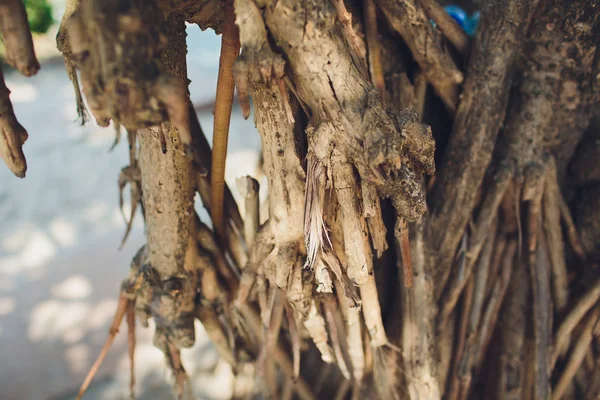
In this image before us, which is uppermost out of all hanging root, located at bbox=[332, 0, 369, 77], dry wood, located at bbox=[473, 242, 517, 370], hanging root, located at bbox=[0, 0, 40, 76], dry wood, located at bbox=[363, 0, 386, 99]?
dry wood, located at bbox=[363, 0, 386, 99]

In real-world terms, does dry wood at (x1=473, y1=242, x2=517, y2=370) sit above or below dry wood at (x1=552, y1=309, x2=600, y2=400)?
above

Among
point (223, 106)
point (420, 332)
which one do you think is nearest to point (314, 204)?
point (223, 106)

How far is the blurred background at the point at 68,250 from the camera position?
1.99 m

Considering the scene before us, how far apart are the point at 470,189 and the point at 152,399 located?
146 cm

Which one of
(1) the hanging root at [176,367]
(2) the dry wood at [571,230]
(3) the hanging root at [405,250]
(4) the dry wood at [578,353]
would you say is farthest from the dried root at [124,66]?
(4) the dry wood at [578,353]

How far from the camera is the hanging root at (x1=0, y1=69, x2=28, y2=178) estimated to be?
84cm

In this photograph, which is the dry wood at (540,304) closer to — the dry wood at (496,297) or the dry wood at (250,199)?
the dry wood at (496,297)

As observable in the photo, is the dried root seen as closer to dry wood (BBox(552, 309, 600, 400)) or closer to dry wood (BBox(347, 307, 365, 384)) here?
dry wood (BBox(347, 307, 365, 384))

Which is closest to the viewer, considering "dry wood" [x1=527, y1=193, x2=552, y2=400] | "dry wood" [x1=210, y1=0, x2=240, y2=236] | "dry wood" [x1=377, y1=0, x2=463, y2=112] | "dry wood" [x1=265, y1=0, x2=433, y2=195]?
"dry wood" [x1=265, y1=0, x2=433, y2=195]

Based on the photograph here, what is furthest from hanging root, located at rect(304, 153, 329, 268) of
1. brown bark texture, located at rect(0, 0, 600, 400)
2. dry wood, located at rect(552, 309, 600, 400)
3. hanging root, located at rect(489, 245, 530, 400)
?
dry wood, located at rect(552, 309, 600, 400)

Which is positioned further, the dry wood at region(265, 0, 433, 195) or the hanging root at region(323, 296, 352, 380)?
the hanging root at region(323, 296, 352, 380)

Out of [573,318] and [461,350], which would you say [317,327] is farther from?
[573,318]

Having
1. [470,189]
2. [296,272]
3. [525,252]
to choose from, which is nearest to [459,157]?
[470,189]

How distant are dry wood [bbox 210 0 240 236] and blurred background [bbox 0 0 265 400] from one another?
0.52 meters
